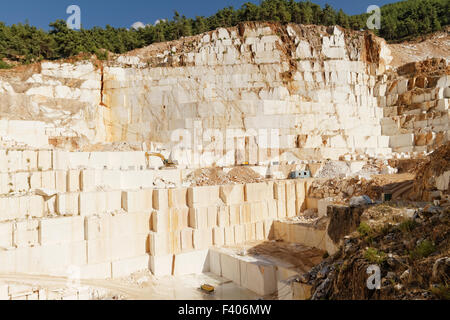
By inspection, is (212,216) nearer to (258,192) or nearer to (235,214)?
(235,214)

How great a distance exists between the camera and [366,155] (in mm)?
28828

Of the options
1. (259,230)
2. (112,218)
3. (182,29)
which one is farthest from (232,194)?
(182,29)

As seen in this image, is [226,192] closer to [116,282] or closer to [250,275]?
[250,275]

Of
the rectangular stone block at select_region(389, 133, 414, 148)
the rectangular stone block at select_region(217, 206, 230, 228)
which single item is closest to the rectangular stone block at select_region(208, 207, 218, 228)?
the rectangular stone block at select_region(217, 206, 230, 228)

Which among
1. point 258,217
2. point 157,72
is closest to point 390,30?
point 157,72

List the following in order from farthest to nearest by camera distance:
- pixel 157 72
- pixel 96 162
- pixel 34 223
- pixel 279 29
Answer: pixel 279 29 → pixel 157 72 → pixel 96 162 → pixel 34 223

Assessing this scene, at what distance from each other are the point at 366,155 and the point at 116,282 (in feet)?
74.4

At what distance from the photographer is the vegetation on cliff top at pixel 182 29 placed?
3294cm

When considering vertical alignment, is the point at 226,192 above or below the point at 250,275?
above

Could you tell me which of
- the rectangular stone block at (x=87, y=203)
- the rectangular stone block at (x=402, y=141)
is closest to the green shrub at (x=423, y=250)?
the rectangular stone block at (x=87, y=203)

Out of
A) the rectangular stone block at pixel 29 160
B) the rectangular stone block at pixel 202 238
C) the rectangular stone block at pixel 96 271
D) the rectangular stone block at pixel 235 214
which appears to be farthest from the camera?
A: the rectangular stone block at pixel 235 214

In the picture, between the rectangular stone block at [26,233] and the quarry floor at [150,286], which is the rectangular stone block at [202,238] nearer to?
the quarry floor at [150,286]

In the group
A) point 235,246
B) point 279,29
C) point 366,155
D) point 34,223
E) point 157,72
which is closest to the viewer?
point 34,223

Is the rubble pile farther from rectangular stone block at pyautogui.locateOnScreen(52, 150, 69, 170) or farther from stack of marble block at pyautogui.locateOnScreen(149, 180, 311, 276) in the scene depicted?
rectangular stone block at pyautogui.locateOnScreen(52, 150, 69, 170)
